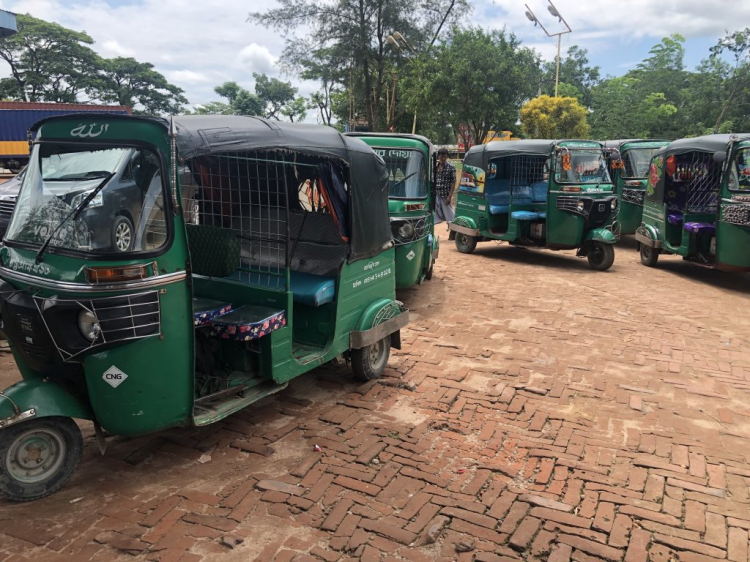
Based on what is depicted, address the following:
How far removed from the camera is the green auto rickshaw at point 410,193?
25.6 feet

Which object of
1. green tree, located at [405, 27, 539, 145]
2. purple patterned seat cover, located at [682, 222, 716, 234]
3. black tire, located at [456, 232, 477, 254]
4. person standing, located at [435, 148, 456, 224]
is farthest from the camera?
green tree, located at [405, 27, 539, 145]

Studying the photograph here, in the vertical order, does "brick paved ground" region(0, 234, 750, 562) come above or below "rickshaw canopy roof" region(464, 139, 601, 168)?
below

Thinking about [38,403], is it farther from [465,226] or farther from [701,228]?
[701,228]

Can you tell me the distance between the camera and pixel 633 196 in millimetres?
13633

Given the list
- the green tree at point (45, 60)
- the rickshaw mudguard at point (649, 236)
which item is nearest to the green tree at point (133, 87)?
the green tree at point (45, 60)

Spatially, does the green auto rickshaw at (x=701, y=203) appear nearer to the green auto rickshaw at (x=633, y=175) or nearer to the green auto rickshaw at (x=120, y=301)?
the green auto rickshaw at (x=633, y=175)

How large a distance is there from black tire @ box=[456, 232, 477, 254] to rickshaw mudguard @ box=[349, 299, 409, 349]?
735 centimetres

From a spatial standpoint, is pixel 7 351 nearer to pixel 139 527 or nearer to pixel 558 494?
pixel 139 527

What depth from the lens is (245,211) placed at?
16.8ft

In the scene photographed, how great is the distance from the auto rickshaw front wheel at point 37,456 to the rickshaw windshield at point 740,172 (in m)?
9.61

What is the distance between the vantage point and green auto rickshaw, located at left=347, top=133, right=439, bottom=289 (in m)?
7.81

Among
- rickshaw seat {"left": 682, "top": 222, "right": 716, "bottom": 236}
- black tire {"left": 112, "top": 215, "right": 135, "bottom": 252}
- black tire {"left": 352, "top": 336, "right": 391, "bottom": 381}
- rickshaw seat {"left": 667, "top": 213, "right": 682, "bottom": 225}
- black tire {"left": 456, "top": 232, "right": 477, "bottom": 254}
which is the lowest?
black tire {"left": 352, "top": 336, "right": 391, "bottom": 381}

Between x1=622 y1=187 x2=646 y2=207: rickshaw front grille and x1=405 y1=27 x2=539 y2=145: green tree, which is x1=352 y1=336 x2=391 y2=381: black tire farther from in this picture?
x1=405 y1=27 x2=539 y2=145: green tree

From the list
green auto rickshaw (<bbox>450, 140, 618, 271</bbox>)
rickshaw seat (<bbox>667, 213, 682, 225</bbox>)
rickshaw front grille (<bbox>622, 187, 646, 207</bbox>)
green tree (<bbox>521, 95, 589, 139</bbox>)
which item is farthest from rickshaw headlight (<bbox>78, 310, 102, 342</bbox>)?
green tree (<bbox>521, 95, 589, 139</bbox>)
